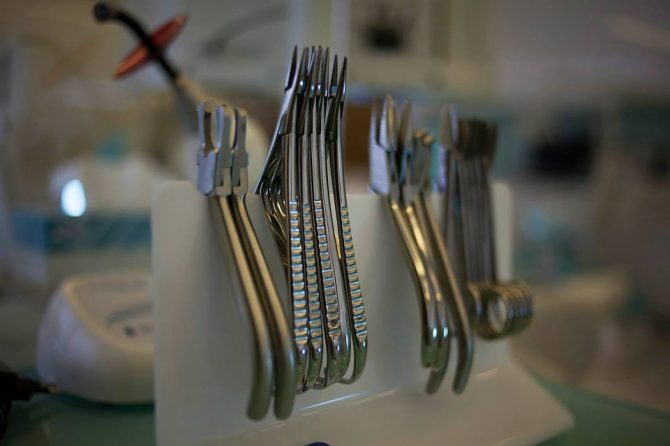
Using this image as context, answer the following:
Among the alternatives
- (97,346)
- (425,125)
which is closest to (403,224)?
(97,346)

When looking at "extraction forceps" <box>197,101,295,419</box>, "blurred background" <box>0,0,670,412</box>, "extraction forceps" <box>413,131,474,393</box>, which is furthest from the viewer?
"blurred background" <box>0,0,670,412</box>

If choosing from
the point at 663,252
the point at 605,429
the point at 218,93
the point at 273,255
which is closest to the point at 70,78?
the point at 218,93

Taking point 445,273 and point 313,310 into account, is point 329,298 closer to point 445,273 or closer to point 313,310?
point 313,310

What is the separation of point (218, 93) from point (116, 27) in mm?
310

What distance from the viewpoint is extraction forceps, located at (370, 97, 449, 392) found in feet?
1.10

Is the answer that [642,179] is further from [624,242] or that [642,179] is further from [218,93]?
[218,93]

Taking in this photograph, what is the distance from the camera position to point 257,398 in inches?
9.7

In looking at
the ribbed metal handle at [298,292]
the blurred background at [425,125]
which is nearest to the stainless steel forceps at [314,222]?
the ribbed metal handle at [298,292]

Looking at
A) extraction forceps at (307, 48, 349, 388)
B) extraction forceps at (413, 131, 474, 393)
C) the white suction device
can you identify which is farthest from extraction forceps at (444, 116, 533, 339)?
the white suction device

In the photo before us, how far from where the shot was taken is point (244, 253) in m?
0.27

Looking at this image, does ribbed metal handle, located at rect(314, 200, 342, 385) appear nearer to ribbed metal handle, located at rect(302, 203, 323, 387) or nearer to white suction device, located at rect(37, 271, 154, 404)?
ribbed metal handle, located at rect(302, 203, 323, 387)

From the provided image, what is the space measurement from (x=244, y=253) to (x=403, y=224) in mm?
131

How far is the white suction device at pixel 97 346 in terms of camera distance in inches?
16.4

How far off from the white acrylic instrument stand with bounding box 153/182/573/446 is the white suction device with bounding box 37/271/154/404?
15 cm
